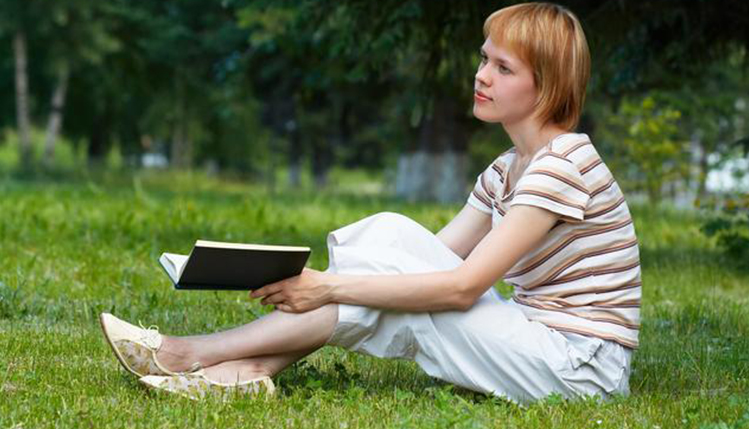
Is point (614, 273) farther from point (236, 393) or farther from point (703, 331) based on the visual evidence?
point (703, 331)

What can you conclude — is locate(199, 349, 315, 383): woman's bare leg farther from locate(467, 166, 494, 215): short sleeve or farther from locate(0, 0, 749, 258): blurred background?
locate(0, 0, 749, 258): blurred background

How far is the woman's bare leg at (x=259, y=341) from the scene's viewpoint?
3660mm

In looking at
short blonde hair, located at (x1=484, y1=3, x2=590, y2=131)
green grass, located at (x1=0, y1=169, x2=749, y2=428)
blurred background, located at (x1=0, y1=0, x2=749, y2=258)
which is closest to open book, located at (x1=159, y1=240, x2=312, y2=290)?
green grass, located at (x1=0, y1=169, x2=749, y2=428)

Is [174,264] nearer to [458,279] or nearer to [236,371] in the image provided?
[236,371]

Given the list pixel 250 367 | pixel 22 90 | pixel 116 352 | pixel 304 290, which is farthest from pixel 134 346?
pixel 22 90

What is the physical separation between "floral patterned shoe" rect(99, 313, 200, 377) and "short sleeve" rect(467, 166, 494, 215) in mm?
1130

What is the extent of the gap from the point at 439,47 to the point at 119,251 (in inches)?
101

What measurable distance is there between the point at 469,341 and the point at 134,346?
3.45 ft

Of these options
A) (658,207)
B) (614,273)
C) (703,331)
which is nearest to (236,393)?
(614,273)

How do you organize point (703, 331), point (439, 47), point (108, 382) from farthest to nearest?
point (439, 47) → point (703, 331) → point (108, 382)

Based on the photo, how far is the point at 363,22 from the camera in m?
7.86

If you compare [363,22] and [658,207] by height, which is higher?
[363,22]

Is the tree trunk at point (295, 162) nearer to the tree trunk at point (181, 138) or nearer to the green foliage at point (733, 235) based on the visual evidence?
the tree trunk at point (181, 138)

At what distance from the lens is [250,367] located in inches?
148
